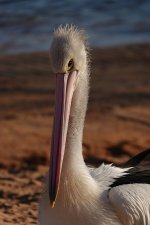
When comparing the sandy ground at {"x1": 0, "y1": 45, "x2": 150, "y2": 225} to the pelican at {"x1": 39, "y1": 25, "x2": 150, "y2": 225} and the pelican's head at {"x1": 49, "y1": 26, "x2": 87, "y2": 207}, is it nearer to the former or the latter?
the pelican at {"x1": 39, "y1": 25, "x2": 150, "y2": 225}

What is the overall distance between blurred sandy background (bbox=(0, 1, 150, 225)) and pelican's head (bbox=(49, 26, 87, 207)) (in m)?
1.29

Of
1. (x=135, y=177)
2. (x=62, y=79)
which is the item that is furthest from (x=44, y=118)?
(x=62, y=79)

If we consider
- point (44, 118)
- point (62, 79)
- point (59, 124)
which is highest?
point (62, 79)

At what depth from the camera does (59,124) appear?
3.48 m

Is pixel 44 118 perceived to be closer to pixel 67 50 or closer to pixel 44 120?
pixel 44 120

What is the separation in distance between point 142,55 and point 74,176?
6.82 m

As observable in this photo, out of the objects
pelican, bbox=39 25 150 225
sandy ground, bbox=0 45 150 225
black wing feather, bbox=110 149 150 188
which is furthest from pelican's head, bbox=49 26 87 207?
sandy ground, bbox=0 45 150 225

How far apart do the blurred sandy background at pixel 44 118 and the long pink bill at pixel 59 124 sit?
128 cm

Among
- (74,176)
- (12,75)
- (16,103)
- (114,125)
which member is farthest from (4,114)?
(74,176)

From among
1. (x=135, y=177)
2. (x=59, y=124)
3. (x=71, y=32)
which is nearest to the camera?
(x=59, y=124)

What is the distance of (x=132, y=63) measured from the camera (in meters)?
9.92

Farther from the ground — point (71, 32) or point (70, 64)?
point (71, 32)

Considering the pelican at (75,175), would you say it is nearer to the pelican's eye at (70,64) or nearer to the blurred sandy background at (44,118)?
the pelican's eye at (70,64)

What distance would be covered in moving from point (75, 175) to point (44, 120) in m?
3.54
